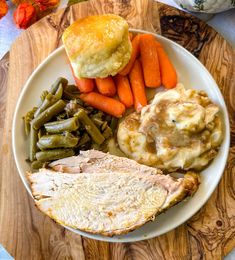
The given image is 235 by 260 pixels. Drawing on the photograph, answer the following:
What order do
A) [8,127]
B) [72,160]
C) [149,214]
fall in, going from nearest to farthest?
1. [149,214]
2. [72,160]
3. [8,127]

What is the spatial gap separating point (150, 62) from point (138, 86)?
0.58 feet

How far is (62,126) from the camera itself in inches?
111

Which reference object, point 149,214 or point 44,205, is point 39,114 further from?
point 149,214

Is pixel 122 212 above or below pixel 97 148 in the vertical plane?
below

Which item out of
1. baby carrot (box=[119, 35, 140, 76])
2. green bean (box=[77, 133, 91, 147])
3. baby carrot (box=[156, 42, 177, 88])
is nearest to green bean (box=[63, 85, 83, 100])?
green bean (box=[77, 133, 91, 147])

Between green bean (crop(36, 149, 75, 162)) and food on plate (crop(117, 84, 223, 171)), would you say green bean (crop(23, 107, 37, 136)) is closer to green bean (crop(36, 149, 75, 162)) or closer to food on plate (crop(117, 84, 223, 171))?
green bean (crop(36, 149, 75, 162))

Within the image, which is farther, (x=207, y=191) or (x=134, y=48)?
(x=134, y=48)

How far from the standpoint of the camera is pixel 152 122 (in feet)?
9.27

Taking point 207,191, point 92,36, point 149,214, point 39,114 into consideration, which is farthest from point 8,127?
point 207,191

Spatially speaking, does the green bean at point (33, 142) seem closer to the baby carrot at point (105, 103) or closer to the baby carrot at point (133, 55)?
the baby carrot at point (105, 103)

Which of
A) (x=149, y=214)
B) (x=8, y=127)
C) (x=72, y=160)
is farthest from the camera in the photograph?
(x=8, y=127)

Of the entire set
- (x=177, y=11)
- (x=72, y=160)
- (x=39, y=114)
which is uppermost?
(x=177, y=11)

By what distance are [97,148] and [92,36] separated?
70 centimetres

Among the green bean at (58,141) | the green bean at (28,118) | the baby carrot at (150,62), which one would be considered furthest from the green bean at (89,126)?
the baby carrot at (150,62)
